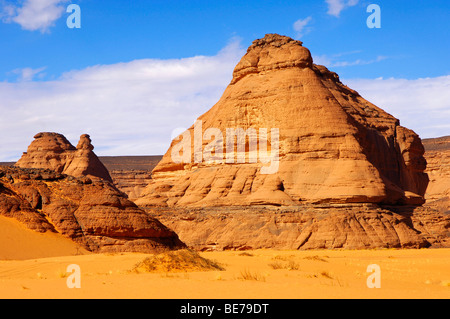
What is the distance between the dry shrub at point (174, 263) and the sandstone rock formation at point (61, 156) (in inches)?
3329

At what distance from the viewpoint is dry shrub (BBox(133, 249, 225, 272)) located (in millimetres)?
17922

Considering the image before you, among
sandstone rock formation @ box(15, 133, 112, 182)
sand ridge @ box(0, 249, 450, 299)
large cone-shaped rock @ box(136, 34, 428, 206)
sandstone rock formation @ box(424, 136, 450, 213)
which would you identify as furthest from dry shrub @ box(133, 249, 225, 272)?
sandstone rock formation @ box(424, 136, 450, 213)

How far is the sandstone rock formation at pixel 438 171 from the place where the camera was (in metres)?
109

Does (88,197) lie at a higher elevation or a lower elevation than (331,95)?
lower

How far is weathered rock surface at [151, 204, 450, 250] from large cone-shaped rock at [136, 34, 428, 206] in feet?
5.60

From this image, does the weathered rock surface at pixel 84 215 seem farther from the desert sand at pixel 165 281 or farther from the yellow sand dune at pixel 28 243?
the desert sand at pixel 165 281

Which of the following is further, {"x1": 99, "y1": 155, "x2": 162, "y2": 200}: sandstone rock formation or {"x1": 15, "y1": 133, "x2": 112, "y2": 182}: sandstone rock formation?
{"x1": 99, "y1": 155, "x2": 162, "y2": 200}: sandstone rock formation

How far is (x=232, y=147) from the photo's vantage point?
2372 inches

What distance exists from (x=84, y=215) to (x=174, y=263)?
8.94 m

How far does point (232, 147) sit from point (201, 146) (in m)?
5.63

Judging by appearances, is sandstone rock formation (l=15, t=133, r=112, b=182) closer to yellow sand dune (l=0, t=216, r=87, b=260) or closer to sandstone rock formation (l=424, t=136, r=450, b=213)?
sandstone rock formation (l=424, t=136, r=450, b=213)

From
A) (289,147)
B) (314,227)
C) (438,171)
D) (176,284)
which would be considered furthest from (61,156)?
(176,284)

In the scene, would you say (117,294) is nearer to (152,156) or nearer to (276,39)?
(276,39)
